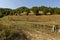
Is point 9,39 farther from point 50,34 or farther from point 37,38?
point 50,34

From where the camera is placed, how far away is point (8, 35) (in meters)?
11.4

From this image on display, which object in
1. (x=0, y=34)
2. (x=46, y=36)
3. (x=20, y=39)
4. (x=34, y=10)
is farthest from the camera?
(x=34, y=10)

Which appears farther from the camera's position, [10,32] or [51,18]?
[51,18]

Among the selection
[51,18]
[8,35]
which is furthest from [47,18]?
[8,35]

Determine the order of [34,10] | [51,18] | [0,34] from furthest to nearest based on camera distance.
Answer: [34,10]
[51,18]
[0,34]

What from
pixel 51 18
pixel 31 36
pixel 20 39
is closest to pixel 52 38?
pixel 31 36

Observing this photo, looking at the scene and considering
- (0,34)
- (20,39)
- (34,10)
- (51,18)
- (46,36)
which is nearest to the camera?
(0,34)

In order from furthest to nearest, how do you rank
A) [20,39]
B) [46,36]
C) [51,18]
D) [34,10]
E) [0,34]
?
1. [34,10]
2. [51,18]
3. [46,36]
4. [20,39]
5. [0,34]

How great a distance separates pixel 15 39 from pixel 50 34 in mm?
2887

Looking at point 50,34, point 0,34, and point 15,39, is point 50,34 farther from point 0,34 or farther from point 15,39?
point 0,34

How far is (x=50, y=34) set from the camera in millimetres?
13617

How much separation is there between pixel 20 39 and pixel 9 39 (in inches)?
39.2

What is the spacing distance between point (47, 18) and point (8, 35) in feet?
94.4

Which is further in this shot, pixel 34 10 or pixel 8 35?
pixel 34 10
